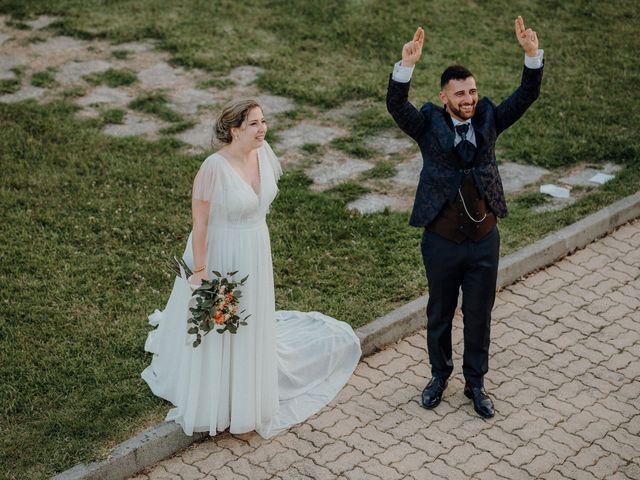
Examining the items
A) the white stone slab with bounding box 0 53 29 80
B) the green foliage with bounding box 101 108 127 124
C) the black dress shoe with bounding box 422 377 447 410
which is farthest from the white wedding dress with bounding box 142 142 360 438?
the white stone slab with bounding box 0 53 29 80

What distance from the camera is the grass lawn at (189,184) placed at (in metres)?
6.77

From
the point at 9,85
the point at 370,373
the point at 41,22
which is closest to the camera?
the point at 370,373

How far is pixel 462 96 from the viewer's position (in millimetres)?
6113

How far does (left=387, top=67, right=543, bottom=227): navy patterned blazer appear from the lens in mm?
6141

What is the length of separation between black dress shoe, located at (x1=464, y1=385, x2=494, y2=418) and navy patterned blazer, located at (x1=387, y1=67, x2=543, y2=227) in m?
1.33

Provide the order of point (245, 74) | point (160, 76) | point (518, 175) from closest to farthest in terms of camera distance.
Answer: point (518, 175) < point (160, 76) < point (245, 74)

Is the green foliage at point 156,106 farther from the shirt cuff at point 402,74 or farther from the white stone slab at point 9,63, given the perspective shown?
the shirt cuff at point 402,74

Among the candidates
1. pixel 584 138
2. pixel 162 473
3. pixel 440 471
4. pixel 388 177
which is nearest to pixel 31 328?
pixel 162 473

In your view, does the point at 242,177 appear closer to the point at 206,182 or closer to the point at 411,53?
the point at 206,182

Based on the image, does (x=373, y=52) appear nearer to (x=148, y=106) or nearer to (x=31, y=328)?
(x=148, y=106)

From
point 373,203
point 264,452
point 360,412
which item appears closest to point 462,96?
point 360,412

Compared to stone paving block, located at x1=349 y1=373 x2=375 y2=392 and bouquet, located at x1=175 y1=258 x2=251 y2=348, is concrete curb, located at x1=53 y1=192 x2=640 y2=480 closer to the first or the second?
stone paving block, located at x1=349 y1=373 x2=375 y2=392

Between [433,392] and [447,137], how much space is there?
189cm

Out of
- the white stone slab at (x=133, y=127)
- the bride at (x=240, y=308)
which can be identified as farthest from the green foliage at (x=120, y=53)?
the bride at (x=240, y=308)
